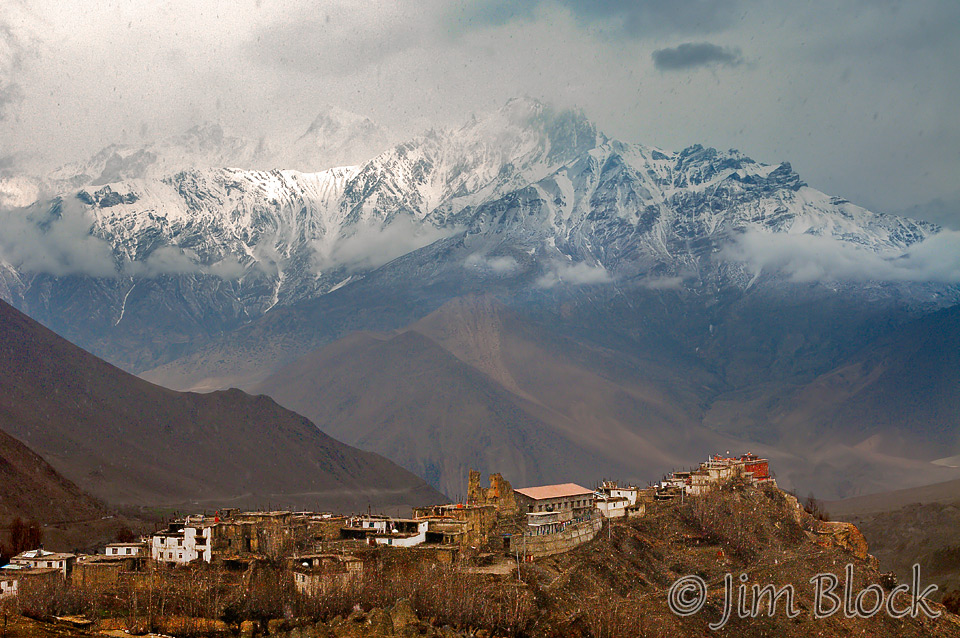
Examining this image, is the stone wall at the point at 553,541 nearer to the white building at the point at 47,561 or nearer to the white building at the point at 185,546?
the white building at the point at 185,546

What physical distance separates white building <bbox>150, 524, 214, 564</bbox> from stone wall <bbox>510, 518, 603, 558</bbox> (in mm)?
20125

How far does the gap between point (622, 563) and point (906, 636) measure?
19.1 m

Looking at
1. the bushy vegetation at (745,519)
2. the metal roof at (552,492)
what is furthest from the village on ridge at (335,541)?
the bushy vegetation at (745,519)

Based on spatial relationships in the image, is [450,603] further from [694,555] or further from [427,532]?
[694,555]

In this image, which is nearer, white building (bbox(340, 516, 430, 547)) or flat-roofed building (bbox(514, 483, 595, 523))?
white building (bbox(340, 516, 430, 547))

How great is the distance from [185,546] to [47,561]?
8774mm

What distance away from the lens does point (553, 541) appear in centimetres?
8756

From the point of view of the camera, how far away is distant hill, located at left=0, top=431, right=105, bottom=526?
136000 millimetres

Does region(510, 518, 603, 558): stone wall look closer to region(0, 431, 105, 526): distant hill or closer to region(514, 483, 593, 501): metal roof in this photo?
region(514, 483, 593, 501): metal roof

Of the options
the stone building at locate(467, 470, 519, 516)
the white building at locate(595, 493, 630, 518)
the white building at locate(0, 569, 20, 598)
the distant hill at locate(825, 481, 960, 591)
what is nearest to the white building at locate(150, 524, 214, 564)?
the white building at locate(0, 569, 20, 598)

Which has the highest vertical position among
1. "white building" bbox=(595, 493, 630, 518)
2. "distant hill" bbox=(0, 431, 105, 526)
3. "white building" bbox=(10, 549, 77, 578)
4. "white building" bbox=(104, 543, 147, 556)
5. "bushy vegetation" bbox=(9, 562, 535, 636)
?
"distant hill" bbox=(0, 431, 105, 526)

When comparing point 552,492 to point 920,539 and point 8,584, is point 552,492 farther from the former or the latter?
point 920,539

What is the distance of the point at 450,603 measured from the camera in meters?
70.7

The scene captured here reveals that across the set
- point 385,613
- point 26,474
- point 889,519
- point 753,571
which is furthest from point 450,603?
point 889,519
